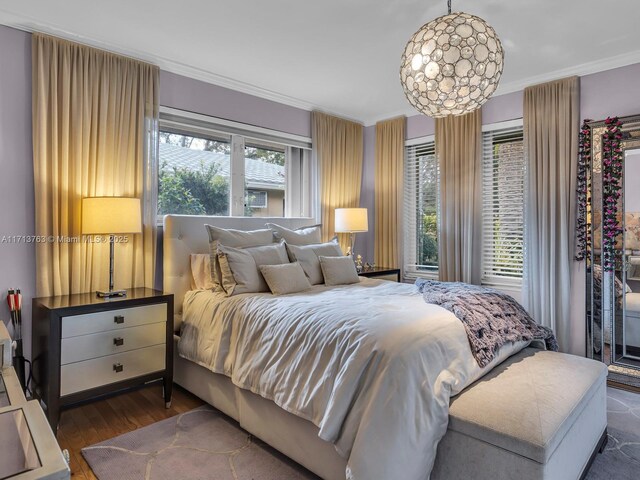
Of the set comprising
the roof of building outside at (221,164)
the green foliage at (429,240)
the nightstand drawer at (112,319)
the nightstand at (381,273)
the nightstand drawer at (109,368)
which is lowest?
the nightstand drawer at (109,368)

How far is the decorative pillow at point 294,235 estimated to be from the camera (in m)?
3.50

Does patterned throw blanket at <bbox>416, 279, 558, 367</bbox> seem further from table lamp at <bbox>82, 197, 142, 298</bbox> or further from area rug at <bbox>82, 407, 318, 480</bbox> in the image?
table lamp at <bbox>82, 197, 142, 298</bbox>

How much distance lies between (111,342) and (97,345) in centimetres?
8

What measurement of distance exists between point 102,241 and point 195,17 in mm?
1701

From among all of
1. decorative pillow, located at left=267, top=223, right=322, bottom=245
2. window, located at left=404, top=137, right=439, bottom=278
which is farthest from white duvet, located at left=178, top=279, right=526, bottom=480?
window, located at left=404, top=137, right=439, bottom=278

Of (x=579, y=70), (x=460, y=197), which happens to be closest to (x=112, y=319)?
(x=460, y=197)

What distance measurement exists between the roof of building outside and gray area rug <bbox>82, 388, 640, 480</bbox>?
6.94 feet

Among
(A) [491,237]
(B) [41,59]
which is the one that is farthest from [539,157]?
(B) [41,59]

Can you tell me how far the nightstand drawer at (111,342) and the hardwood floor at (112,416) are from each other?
441 millimetres

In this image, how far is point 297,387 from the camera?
6.30 feet

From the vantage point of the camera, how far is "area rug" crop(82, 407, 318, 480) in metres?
2.00

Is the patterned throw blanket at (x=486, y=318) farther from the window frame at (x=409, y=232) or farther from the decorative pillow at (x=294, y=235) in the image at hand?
the window frame at (x=409, y=232)

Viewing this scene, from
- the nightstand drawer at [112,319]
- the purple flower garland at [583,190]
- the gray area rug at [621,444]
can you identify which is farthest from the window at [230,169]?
the gray area rug at [621,444]

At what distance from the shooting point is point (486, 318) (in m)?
2.17
